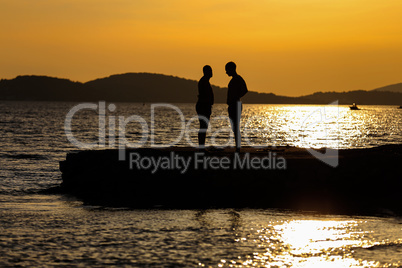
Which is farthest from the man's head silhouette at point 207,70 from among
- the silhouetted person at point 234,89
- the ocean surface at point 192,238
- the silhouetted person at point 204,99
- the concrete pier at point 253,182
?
the ocean surface at point 192,238

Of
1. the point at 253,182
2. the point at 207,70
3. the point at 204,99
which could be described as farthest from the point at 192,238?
the point at 207,70

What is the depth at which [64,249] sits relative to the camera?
8.98 metres

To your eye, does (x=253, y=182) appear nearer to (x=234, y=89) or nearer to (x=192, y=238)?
(x=234, y=89)

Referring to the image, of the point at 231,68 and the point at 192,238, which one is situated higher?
the point at 231,68

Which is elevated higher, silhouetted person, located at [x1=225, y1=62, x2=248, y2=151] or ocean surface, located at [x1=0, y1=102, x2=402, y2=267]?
silhouetted person, located at [x1=225, y1=62, x2=248, y2=151]

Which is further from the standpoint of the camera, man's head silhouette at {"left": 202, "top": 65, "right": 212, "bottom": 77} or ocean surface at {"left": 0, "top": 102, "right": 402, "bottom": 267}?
man's head silhouette at {"left": 202, "top": 65, "right": 212, "bottom": 77}

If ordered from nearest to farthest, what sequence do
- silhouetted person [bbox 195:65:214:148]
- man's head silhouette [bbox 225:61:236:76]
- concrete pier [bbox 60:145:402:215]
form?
concrete pier [bbox 60:145:402:215] → man's head silhouette [bbox 225:61:236:76] → silhouetted person [bbox 195:65:214:148]

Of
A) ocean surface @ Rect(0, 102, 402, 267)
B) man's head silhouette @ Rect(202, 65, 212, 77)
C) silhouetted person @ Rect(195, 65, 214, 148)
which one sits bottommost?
ocean surface @ Rect(0, 102, 402, 267)

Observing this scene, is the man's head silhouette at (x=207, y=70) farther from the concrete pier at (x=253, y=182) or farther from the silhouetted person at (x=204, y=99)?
the concrete pier at (x=253, y=182)

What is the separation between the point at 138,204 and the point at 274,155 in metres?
4.05

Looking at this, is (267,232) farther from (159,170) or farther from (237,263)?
(159,170)

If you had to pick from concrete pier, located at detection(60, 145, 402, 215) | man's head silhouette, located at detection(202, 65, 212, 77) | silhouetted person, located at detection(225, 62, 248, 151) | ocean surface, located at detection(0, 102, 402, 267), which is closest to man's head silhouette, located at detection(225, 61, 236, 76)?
silhouetted person, located at detection(225, 62, 248, 151)

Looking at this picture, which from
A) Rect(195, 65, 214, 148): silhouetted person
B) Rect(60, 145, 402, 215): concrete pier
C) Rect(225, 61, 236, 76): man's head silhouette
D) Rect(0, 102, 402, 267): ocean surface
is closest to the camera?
Rect(0, 102, 402, 267): ocean surface

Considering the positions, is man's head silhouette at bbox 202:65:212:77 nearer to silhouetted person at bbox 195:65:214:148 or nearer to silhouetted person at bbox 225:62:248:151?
silhouetted person at bbox 195:65:214:148
